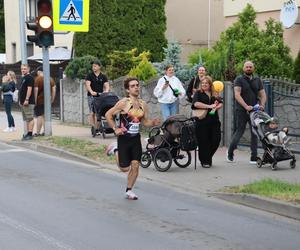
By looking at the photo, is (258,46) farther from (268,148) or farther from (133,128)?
(133,128)

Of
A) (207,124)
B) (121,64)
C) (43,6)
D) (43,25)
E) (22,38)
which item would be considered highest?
(43,6)

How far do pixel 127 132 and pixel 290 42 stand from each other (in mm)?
11964

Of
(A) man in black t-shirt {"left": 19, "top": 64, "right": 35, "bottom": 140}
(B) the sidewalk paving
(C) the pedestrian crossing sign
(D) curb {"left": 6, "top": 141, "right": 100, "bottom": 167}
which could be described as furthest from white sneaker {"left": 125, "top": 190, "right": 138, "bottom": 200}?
(C) the pedestrian crossing sign

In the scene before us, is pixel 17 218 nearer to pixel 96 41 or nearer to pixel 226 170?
pixel 226 170

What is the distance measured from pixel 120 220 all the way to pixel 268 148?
4253 mm

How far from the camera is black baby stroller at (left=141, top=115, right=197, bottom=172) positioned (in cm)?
1131

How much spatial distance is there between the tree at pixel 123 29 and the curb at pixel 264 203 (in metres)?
21.3

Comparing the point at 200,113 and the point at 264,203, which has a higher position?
the point at 200,113

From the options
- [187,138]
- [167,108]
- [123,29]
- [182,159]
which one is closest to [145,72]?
[167,108]

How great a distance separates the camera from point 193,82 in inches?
557

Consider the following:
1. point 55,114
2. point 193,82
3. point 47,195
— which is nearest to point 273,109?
point 193,82

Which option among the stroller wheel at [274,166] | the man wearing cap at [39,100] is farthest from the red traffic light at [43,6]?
the stroller wheel at [274,166]

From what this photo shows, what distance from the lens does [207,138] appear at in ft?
38.4

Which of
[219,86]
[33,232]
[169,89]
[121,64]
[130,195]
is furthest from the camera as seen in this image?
[121,64]
